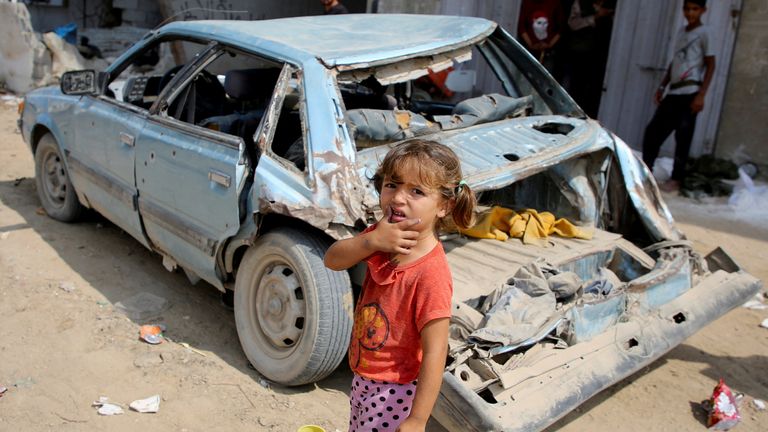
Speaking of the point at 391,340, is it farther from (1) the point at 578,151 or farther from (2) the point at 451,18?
(2) the point at 451,18

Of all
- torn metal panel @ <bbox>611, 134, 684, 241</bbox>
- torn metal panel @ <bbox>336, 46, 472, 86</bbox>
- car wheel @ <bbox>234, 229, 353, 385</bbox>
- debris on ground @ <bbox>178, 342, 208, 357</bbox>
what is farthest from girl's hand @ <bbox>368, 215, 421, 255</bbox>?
torn metal panel @ <bbox>611, 134, 684, 241</bbox>

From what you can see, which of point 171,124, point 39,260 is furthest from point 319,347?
point 39,260

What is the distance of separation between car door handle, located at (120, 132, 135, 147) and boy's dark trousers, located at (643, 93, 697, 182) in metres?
5.44

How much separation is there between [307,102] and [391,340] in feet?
5.60

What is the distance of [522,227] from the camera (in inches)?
162

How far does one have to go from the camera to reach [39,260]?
4852 mm

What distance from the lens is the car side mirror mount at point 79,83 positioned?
15.2 ft

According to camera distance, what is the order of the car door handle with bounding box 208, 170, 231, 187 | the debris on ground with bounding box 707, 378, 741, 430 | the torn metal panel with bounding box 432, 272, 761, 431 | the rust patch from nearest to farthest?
the torn metal panel with bounding box 432, 272, 761, 431 → the debris on ground with bounding box 707, 378, 741, 430 → the car door handle with bounding box 208, 170, 231, 187 → the rust patch

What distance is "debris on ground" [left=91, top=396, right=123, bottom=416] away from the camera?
3.18m

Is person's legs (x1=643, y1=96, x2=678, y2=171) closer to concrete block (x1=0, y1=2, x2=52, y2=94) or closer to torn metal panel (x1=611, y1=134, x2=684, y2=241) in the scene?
torn metal panel (x1=611, y1=134, x2=684, y2=241)

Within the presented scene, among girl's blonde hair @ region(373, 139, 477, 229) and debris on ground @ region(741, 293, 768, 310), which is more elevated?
girl's blonde hair @ region(373, 139, 477, 229)

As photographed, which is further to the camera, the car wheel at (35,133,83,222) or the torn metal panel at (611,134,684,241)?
the car wheel at (35,133,83,222)

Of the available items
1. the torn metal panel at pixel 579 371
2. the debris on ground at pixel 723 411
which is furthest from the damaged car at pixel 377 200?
the debris on ground at pixel 723 411

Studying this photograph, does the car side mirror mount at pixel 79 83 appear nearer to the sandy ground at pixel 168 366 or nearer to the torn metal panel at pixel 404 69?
the sandy ground at pixel 168 366
